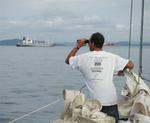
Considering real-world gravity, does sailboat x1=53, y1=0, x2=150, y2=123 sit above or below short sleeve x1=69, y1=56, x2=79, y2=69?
below

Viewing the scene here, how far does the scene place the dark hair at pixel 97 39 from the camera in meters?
6.72

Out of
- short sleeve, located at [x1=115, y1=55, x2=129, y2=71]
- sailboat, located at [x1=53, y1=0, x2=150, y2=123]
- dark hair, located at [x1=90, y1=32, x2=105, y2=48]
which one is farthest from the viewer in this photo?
short sleeve, located at [x1=115, y1=55, x2=129, y2=71]

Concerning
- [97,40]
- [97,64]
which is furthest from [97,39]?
[97,64]

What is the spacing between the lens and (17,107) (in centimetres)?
2091

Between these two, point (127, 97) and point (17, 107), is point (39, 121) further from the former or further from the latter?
point (127, 97)

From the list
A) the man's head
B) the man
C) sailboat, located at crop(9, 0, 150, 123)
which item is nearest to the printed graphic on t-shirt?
the man

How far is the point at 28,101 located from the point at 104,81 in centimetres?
1638

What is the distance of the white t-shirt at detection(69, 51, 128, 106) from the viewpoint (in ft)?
22.3

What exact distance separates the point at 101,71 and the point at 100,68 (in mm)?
43

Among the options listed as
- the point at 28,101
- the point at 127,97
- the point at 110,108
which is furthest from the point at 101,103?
the point at 28,101

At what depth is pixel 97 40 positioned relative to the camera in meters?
6.75

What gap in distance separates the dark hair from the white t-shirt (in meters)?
0.11

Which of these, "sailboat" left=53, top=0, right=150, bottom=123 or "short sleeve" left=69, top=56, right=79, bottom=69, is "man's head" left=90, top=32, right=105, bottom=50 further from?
"sailboat" left=53, top=0, right=150, bottom=123

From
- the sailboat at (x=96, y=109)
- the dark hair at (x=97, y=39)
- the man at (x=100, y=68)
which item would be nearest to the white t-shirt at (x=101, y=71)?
the man at (x=100, y=68)
